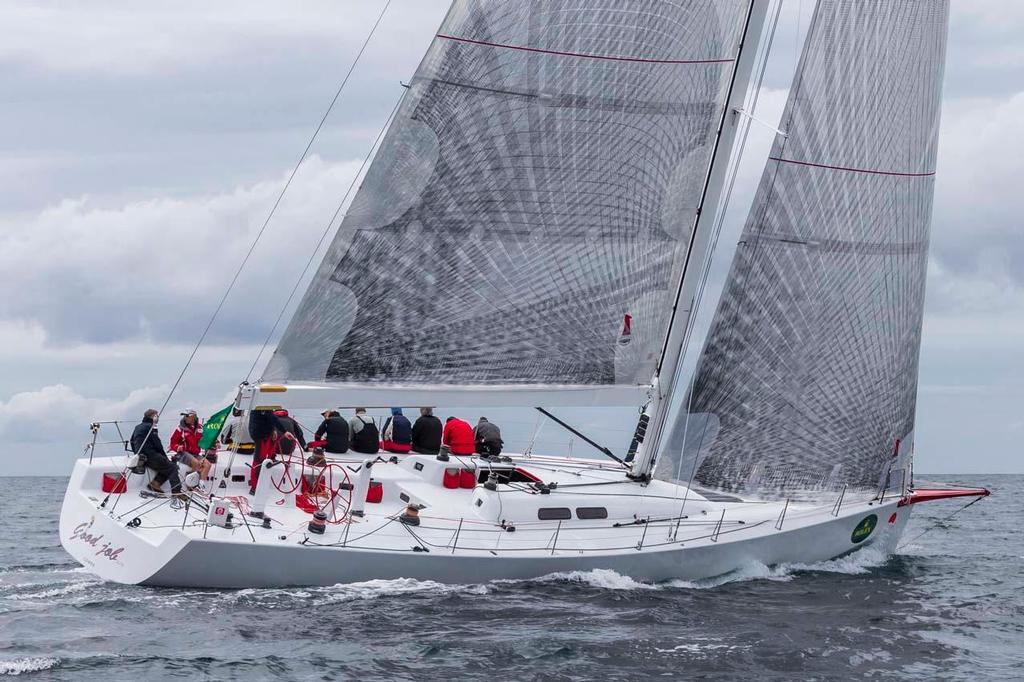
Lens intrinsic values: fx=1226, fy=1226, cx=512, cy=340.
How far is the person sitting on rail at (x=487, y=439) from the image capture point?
1574cm

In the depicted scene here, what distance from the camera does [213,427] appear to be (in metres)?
13.7

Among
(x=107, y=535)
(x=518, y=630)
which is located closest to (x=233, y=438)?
(x=107, y=535)

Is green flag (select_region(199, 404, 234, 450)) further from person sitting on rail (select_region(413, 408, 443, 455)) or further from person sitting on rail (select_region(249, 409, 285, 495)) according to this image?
person sitting on rail (select_region(413, 408, 443, 455))

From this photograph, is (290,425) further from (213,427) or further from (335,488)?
(335,488)

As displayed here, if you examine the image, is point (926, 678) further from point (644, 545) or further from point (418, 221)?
point (418, 221)

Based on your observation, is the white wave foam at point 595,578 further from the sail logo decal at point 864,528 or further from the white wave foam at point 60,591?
the white wave foam at point 60,591

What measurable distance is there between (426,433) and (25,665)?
6.87m

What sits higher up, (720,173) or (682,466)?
(720,173)

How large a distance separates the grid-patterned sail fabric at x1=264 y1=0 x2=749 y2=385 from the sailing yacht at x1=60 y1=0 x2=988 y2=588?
0.03 metres

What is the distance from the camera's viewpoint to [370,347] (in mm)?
12570

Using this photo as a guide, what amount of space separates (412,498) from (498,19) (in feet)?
17.2

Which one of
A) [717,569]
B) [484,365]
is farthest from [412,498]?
[717,569]

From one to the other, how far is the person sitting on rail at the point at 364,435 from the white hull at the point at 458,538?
0.68m

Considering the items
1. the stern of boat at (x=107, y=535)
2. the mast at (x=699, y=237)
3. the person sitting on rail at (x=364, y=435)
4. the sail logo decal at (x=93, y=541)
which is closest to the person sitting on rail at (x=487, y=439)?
the person sitting on rail at (x=364, y=435)
